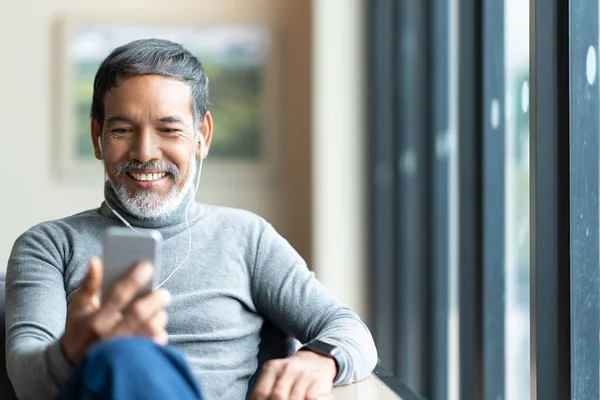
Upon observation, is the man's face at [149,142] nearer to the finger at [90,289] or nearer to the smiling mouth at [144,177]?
the smiling mouth at [144,177]

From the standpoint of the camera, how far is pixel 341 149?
3998 mm

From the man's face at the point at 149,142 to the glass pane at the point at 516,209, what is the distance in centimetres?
100

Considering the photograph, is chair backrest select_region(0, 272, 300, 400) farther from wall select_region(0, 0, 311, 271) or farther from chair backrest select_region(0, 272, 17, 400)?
wall select_region(0, 0, 311, 271)

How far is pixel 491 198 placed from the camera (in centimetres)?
249

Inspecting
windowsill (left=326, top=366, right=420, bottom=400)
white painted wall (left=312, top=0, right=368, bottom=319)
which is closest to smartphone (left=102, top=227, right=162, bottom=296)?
windowsill (left=326, top=366, right=420, bottom=400)

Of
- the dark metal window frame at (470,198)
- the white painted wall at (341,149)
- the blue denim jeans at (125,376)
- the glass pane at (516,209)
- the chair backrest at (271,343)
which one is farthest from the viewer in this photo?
the white painted wall at (341,149)

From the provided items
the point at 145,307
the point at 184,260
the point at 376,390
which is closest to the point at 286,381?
the point at 376,390

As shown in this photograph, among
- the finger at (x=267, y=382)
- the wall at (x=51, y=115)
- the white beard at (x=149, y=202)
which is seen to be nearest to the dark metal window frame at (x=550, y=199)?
the finger at (x=267, y=382)

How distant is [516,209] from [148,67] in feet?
3.90

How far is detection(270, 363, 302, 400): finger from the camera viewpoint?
58.7 inches

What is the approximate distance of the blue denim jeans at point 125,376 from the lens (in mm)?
1198

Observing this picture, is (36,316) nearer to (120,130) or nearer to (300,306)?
(120,130)

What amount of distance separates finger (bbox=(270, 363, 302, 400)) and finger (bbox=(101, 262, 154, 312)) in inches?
12.2

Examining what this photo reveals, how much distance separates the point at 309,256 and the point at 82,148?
117cm
